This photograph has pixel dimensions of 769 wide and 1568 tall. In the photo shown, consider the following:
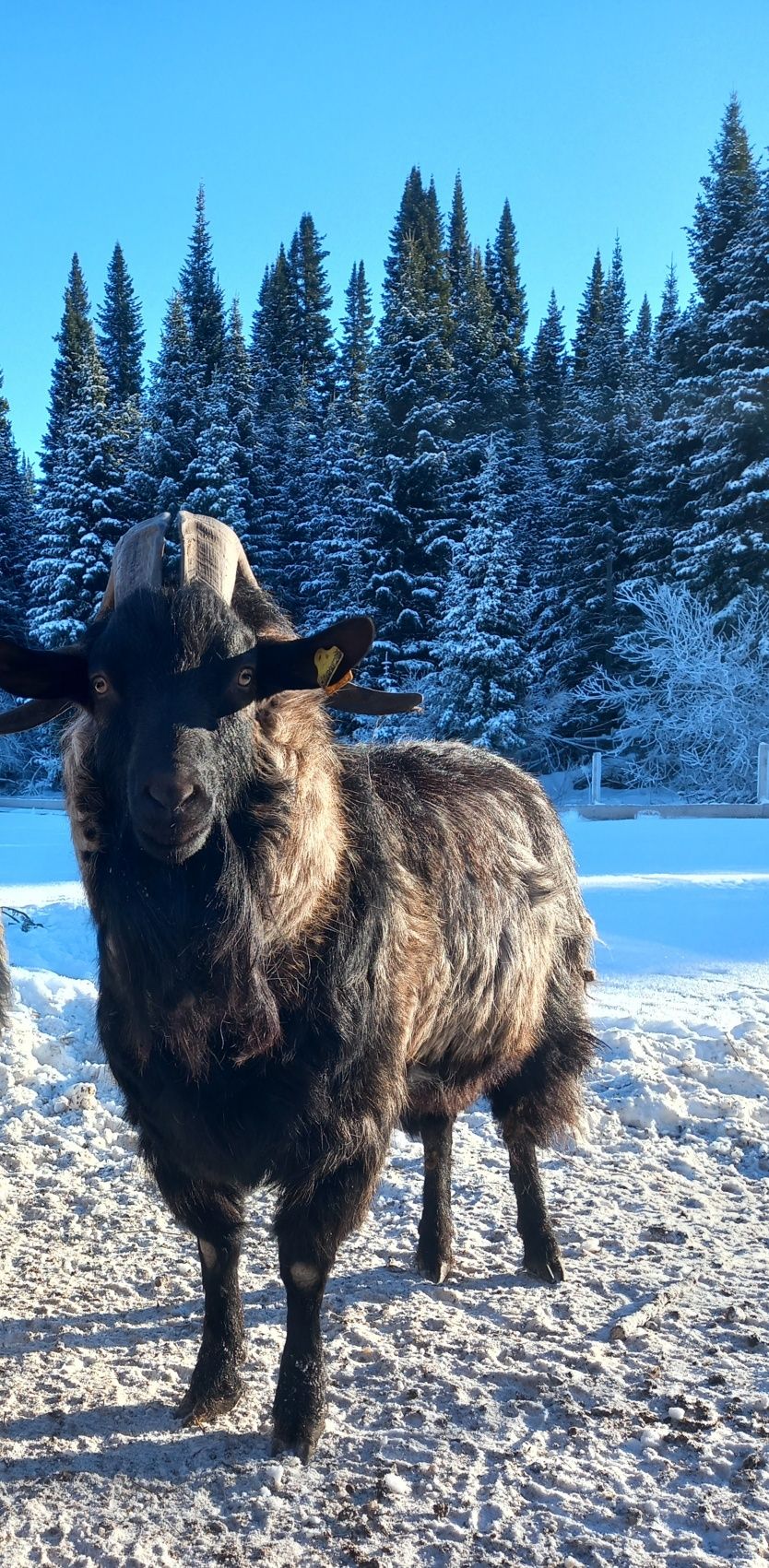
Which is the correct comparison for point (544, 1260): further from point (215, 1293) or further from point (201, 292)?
point (201, 292)

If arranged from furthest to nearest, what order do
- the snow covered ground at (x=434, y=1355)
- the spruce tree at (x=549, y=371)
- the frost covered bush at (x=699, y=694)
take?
the spruce tree at (x=549, y=371) → the frost covered bush at (x=699, y=694) → the snow covered ground at (x=434, y=1355)

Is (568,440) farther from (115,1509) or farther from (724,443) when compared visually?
(115,1509)

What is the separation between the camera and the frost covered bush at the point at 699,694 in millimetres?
25406

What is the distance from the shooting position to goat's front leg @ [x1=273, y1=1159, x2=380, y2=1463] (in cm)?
278

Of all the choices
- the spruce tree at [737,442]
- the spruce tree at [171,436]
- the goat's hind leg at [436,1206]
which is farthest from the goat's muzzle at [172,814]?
the spruce tree at [171,436]

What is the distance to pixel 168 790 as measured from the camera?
2.34 m

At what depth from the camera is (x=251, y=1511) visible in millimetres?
2510

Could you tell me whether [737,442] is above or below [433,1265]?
above

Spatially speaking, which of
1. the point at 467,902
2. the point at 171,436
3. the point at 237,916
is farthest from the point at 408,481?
the point at 237,916

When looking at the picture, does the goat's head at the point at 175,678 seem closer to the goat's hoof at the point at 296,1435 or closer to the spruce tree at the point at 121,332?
the goat's hoof at the point at 296,1435

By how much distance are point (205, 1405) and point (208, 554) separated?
232 cm

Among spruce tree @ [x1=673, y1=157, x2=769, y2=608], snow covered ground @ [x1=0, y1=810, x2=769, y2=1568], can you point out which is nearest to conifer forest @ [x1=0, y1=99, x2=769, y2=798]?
spruce tree @ [x1=673, y1=157, x2=769, y2=608]

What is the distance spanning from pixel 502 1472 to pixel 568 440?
36.4m

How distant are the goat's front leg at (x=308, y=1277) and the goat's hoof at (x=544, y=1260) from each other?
1143 millimetres
